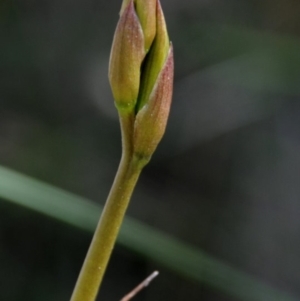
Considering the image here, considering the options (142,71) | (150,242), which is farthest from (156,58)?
(150,242)

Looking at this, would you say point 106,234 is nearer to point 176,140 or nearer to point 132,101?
point 132,101

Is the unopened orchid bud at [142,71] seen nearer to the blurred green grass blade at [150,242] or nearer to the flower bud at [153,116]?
the flower bud at [153,116]

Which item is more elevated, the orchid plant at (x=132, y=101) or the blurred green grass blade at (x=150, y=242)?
the blurred green grass blade at (x=150, y=242)

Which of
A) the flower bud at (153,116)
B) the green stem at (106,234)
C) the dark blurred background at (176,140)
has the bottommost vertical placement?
the green stem at (106,234)

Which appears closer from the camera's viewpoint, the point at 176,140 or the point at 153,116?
the point at 153,116

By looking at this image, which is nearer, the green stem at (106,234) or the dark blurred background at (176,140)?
the green stem at (106,234)

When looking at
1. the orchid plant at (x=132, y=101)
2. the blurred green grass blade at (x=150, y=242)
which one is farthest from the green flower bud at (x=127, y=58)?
the blurred green grass blade at (x=150, y=242)

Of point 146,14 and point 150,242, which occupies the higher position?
point 150,242
